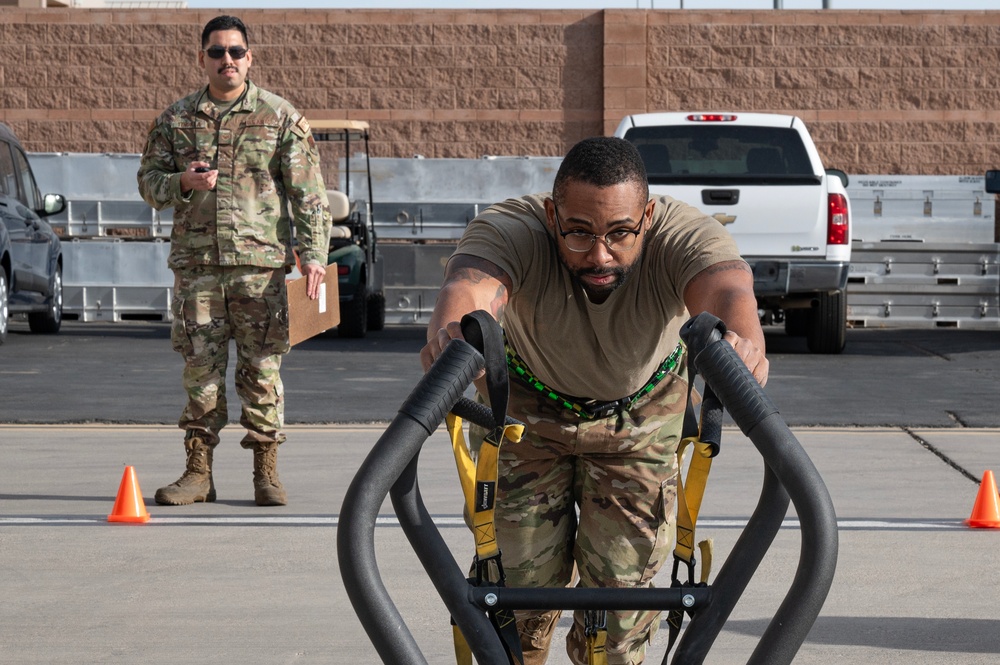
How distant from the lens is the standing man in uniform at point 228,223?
698 cm

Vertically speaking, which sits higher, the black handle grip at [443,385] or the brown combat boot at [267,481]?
the black handle grip at [443,385]

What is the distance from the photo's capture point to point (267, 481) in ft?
23.8

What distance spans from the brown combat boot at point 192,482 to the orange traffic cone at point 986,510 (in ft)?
11.4

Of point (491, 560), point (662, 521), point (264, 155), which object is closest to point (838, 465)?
point (264, 155)

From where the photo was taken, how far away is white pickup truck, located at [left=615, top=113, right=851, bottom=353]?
13.1 m

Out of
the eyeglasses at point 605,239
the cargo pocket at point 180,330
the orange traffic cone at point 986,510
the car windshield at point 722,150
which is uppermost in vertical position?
the car windshield at point 722,150

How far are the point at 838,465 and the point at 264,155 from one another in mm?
3624

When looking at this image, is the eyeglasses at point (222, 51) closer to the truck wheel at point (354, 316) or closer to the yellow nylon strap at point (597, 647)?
the yellow nylon strap at point (597, 647)

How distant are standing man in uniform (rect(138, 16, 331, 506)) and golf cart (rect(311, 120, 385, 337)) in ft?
22.6

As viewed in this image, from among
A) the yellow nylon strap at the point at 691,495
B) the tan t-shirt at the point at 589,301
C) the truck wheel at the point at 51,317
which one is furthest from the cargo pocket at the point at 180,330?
the truck wheel at the point at 51,317

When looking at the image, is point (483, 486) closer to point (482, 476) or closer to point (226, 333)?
point (482, 476)

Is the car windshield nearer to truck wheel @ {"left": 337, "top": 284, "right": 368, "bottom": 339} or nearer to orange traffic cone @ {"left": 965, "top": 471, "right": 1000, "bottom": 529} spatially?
truck wheel @ {"left": 337, "top": 284, "right": 368, "bottom": 339}

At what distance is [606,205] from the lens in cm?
315

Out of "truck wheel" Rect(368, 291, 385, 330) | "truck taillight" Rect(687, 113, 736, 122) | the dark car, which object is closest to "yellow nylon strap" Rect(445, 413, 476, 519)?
"truck taillight" Rect(687, 113, 736, 122)
